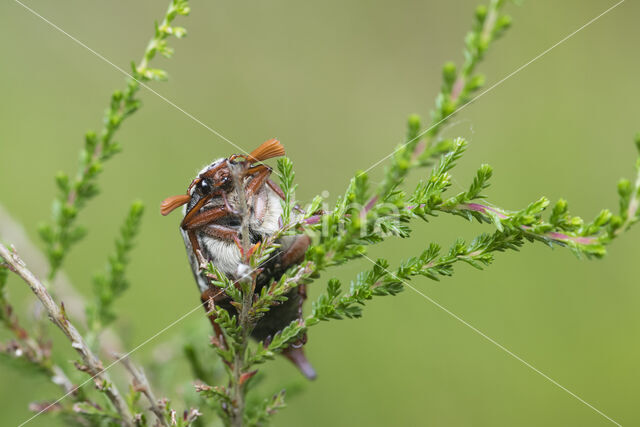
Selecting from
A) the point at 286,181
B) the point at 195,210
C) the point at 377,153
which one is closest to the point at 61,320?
the point at 195,210

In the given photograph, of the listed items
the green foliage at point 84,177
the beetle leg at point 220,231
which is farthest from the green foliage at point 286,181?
the green foliage at point 84,177

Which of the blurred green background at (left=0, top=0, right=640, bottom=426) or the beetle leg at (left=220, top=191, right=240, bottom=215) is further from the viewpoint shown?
the blurred green background at (left=0, top=0, right=640, bottom=426)

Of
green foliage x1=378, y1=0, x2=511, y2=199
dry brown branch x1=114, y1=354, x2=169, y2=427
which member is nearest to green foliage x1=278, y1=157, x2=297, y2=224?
green foliage x1=378, y1=0, x2=511, y2=199

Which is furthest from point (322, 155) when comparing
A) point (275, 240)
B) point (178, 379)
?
point (275, 240)

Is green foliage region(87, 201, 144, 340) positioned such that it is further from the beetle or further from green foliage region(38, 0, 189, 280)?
the beetle

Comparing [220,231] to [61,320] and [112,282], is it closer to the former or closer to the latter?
[61,320]

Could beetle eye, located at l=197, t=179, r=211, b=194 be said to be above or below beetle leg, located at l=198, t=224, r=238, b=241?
above

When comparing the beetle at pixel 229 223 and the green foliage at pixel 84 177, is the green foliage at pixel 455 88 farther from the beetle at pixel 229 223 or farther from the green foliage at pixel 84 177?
the green foliage at pixel 84 177
